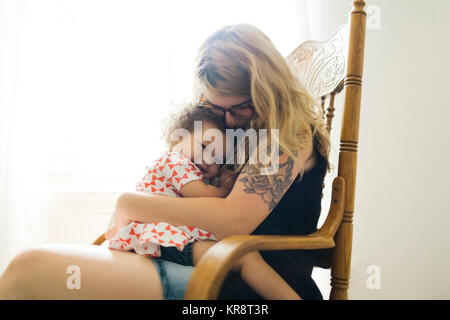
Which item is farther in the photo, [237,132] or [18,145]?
[18,145]

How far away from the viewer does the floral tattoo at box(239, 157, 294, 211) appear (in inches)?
31.4

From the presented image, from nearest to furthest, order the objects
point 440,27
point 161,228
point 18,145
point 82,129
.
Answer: point 161,228, point 440,27, point 18,145, point 82,129

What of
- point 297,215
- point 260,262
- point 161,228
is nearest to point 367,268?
point 297,215

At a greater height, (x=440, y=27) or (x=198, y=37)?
(x=198, y=37)

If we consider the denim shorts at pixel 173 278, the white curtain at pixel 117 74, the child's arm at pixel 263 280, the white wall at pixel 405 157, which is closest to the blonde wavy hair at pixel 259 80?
the child's arm at pixel 263 280

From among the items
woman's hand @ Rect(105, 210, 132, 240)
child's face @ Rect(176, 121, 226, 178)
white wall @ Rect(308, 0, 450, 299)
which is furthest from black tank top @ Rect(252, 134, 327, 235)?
white wall @ Rect(308, 0, 450, 299)

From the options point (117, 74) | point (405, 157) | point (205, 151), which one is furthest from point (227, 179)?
point (117, 74)

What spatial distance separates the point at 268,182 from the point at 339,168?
238 millimetres

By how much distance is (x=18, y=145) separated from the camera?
1.67 metres

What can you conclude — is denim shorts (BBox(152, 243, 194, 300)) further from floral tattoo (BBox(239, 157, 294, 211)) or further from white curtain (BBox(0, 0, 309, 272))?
white curtain (BBox(0, 0, 309, 272))

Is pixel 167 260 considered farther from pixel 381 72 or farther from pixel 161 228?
pixel 381 72
